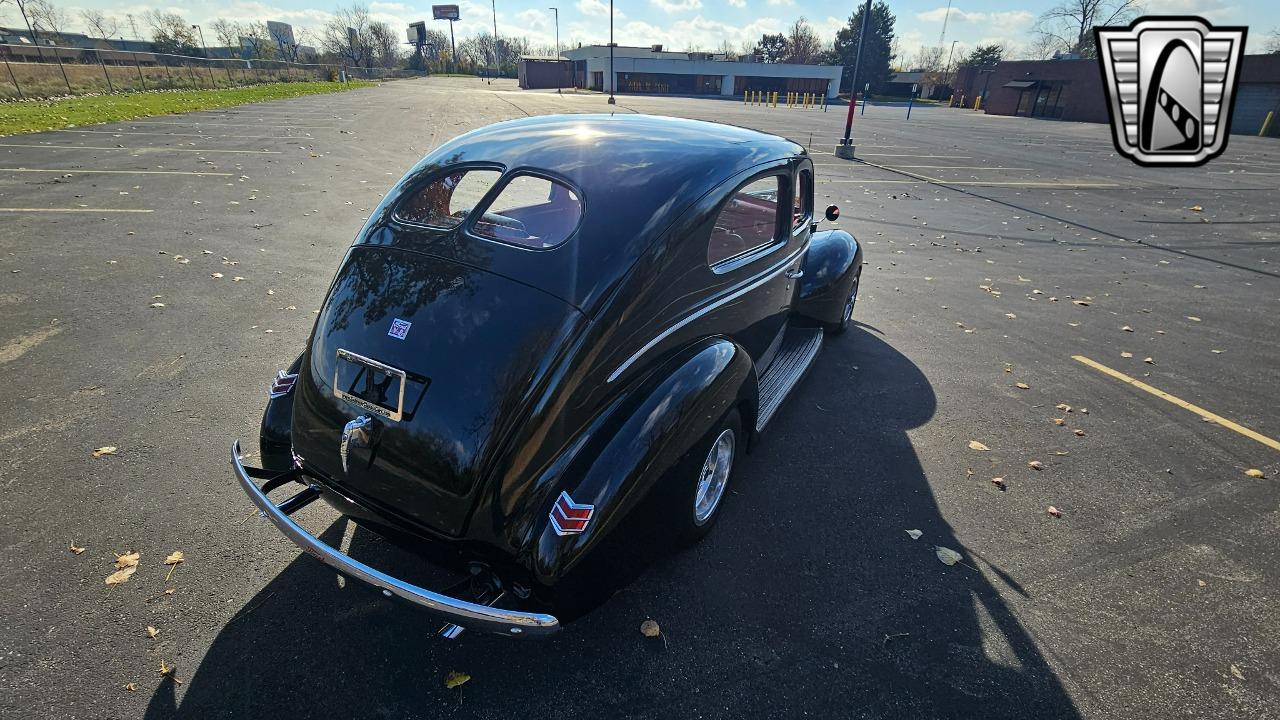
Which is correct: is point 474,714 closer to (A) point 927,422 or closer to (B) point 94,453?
(B) point 94,453

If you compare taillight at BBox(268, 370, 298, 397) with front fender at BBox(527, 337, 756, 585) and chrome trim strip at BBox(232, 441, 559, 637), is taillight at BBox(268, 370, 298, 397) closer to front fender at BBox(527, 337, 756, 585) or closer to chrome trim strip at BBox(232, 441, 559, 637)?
chrome trim strip at BBox(232, 441, 559, 637)

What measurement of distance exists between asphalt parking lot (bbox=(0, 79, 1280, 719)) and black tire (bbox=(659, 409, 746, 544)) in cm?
18

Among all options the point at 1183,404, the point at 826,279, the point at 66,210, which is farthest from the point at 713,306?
the point at 66,210

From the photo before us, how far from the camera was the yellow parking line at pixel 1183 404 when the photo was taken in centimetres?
429

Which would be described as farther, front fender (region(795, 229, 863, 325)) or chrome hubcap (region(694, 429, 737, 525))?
front fender (region(795, 229, 863, 325))

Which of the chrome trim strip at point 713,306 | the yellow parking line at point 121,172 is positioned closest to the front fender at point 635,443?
the chrome trim strip at point 713,306

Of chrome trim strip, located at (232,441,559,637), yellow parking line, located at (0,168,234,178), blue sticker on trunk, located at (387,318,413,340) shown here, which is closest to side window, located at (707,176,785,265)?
blue sticker on trunk, located at (387,318,413,340)

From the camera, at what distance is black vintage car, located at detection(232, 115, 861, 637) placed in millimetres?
2270

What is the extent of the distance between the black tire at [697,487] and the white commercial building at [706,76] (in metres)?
69.6

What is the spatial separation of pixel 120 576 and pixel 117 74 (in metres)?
49.2

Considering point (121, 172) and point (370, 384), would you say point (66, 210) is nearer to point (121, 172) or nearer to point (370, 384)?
point (121, 172)

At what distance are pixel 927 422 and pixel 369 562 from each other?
155 inches

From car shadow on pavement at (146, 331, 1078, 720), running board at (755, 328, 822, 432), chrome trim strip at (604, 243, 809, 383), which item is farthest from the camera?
running board at (755, 328, 822, 432)

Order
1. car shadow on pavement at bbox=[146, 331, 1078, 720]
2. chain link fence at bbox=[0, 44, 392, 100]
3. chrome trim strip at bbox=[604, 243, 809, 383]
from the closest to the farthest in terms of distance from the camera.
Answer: car shadow on pavement at bbox=[146, 331, 1078, 720] → chrome trim strip at bbox=[604, 243, 809, 383] → chain link fence at bbox=[0, 44, 392, 100]
